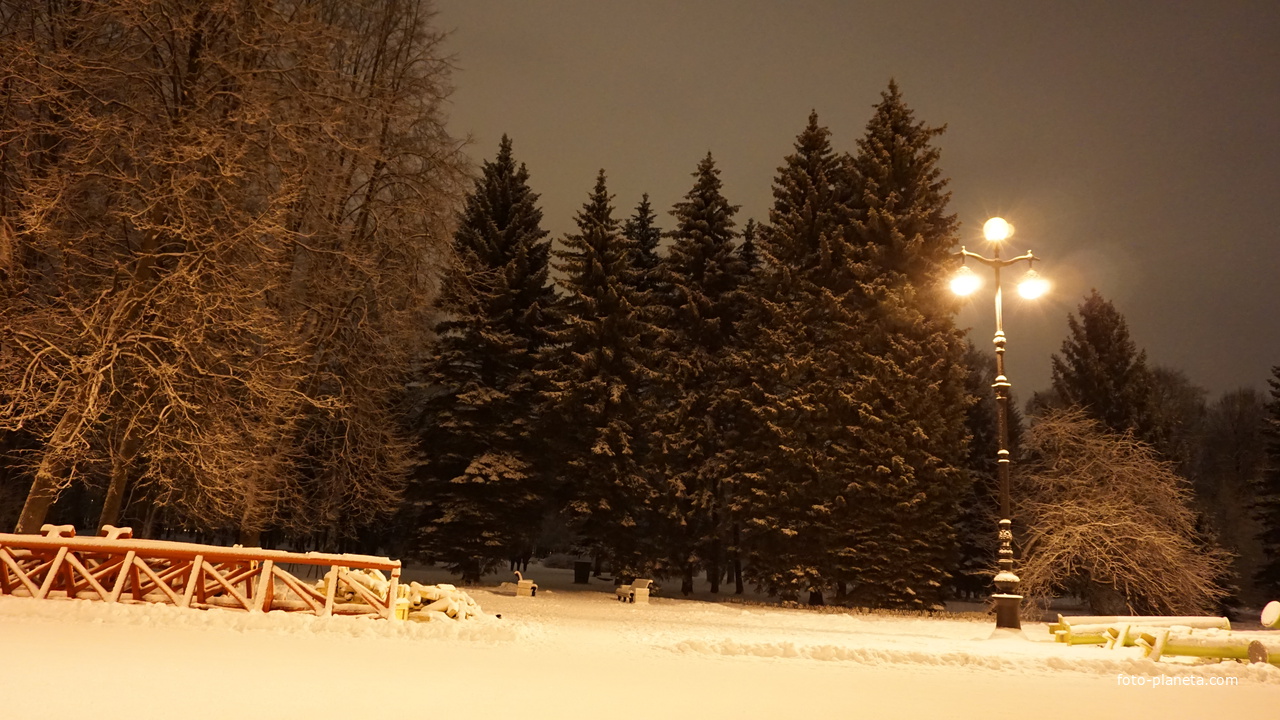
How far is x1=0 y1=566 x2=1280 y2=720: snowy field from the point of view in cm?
529

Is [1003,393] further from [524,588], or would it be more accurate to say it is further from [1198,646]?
[524,588]

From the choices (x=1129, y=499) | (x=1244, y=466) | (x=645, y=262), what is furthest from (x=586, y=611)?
(x=1244, y=466)

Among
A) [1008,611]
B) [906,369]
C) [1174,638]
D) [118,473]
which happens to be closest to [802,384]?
[906,369]

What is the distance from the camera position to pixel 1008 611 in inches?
500

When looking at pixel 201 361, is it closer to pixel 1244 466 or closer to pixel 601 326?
pixel 601 326

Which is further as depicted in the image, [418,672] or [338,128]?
[338,128]

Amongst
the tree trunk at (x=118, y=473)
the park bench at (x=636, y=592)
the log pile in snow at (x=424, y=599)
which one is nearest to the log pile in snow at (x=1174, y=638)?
the log pile in snow at (x=424, y=599)

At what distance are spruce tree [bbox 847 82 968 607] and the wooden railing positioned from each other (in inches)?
660

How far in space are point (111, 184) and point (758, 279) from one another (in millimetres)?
20525

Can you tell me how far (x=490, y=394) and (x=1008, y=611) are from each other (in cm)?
1769

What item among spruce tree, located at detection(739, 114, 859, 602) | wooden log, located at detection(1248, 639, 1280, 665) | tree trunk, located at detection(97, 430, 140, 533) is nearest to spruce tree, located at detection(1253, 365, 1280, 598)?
spruce tree, located at detection(739, 114, 859, 602)

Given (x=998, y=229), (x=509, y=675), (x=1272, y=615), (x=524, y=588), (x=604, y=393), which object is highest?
(x=998, y=229)

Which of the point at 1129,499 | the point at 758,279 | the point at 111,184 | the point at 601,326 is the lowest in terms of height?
the point at 1129,499

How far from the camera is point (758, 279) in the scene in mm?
28422
